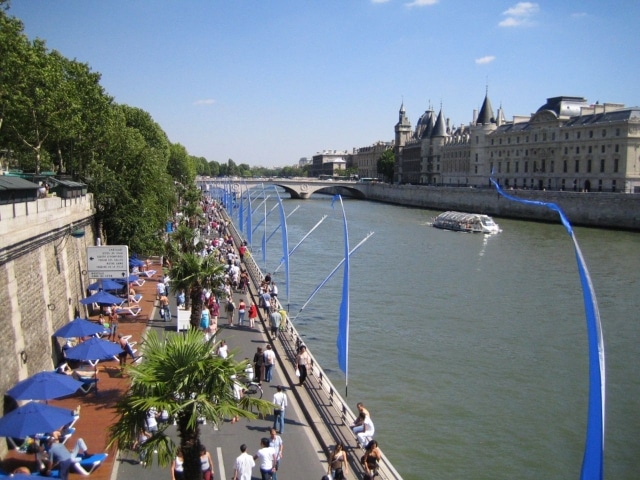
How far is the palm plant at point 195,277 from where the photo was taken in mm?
17281

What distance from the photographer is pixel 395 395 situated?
55.6ft

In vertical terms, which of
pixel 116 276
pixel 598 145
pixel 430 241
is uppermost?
pixel 598 145

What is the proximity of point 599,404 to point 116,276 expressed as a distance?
16373 mm

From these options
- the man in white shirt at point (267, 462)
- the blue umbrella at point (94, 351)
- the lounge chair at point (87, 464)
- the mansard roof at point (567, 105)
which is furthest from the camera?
the mansard roof at point (567, 105)

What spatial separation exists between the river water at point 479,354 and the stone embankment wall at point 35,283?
7216 mm

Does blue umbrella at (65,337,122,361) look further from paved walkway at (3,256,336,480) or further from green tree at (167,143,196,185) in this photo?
green tree at (167,143,196,185)

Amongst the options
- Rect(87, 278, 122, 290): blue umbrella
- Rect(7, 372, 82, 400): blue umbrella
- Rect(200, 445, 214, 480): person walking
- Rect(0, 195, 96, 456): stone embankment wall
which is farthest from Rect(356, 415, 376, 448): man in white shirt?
Rect(87, 278, 122, 290): blue umbrella

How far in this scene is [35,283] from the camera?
15.5 metres

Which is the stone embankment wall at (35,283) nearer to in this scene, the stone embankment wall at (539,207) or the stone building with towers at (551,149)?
the stone building with towers at (551,149)

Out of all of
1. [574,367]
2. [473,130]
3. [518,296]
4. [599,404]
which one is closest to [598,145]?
[473,130]

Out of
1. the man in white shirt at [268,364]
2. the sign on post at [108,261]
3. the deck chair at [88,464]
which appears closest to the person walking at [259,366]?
the man in white shirt at [268,364]

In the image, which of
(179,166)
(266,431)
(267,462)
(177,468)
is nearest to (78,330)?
(266,431)

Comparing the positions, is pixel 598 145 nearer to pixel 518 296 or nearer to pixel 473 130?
pixel 473 130

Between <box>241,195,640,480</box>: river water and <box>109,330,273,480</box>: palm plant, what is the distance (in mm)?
6320
